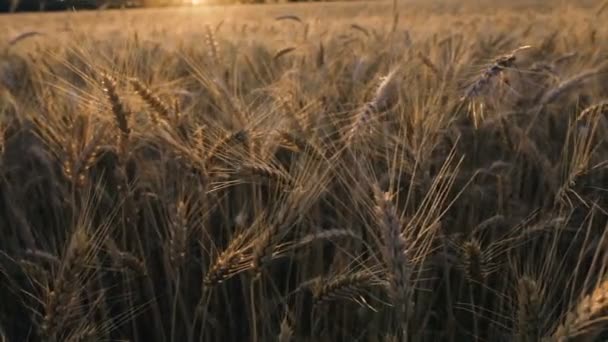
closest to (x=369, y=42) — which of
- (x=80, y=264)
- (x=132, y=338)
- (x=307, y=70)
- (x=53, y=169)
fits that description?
(x=307, y=70)

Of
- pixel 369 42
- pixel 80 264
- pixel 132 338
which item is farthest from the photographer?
pixel 369 42

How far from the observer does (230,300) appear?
6.02 ft

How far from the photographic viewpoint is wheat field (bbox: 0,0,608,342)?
1413 millimetres

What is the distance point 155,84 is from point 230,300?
30.5 inches

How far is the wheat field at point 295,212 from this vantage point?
4.64 feet

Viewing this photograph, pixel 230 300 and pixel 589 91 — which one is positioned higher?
pixel 589 91

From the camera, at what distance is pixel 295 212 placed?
1.41m

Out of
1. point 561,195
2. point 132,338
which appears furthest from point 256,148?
point 561,195

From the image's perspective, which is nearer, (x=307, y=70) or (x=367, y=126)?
(x=367, y=126)

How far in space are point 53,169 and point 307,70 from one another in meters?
1.07

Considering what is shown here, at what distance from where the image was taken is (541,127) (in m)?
2.26

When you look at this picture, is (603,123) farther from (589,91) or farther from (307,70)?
(307,70)

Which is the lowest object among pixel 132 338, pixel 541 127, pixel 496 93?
pixel 132 338

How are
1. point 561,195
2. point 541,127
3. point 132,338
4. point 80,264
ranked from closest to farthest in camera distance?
point 80,264
point 561,195
point 132,338
point 541,127
